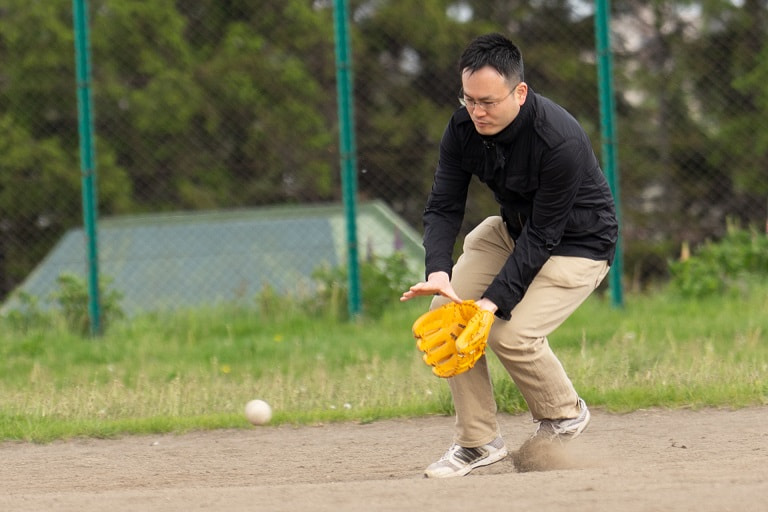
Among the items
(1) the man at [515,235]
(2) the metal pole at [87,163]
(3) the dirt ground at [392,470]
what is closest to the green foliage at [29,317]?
(2) the metal pole at [87,163]

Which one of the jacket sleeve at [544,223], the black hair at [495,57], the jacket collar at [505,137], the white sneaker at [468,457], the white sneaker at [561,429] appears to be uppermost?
the black hair at [495,57]

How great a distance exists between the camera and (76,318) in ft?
31.3

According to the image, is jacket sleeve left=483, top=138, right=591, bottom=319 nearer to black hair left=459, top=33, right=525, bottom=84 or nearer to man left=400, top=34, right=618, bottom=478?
man left=400, top=34, right=618, bottom=478

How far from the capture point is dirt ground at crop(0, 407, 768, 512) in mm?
3973

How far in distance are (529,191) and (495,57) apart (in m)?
0.56

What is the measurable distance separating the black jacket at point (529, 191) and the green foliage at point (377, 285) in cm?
450

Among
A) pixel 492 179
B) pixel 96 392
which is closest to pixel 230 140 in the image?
pixel 96 392

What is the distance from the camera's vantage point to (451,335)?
461 cm

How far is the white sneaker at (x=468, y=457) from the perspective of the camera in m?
4.87

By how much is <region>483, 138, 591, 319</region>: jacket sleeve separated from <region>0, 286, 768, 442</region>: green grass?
193cm

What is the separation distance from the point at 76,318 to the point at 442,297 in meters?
5.33

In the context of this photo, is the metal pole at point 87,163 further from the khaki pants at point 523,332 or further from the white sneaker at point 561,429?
the white sneaker at point 561,429

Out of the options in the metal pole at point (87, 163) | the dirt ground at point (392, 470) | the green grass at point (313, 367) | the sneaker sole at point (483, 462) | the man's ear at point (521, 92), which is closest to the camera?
the dirt ground at point (392, 470)

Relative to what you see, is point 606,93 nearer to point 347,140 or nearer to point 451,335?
point 347,140
